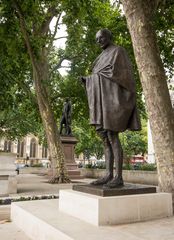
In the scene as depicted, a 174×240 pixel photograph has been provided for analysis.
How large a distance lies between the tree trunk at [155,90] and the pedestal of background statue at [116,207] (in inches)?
56.0

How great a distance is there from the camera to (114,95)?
5.66 m

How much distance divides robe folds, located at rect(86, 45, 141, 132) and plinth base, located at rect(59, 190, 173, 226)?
1233mm

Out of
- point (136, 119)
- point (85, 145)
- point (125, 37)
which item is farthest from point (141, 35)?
point (85, 145)

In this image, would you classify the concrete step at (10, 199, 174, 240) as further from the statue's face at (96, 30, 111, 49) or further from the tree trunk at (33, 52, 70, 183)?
the tree trunk at (33, 52, 70, 183)

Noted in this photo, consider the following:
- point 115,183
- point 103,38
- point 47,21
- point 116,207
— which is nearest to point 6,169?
point 115,183

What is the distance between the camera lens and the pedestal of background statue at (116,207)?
15.7 ft

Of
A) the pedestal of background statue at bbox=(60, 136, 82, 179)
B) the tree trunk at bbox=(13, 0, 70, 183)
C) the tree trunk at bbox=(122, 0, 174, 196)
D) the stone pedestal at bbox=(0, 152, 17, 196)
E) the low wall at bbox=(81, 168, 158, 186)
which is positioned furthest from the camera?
the pedestal of background statue at bbox=(60, 136, 82, 179)

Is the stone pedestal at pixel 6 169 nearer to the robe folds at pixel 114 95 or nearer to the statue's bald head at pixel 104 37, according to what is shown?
the robe folds at pixel 114 95

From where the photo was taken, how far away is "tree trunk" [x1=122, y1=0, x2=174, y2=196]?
7035 millimetres

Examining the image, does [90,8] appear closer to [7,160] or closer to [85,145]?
[7,160]

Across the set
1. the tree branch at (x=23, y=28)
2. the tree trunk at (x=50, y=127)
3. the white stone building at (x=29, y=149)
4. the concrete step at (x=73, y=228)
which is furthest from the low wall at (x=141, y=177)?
the white stone building at (x=29, y=149)

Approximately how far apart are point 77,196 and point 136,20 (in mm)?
4570

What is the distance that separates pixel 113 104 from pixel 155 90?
80.4 inches

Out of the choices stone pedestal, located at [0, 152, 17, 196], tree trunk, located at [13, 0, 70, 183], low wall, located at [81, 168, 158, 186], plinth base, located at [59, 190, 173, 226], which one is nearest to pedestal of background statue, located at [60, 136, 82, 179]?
low wall, located at [81, 168, 158, 186]
